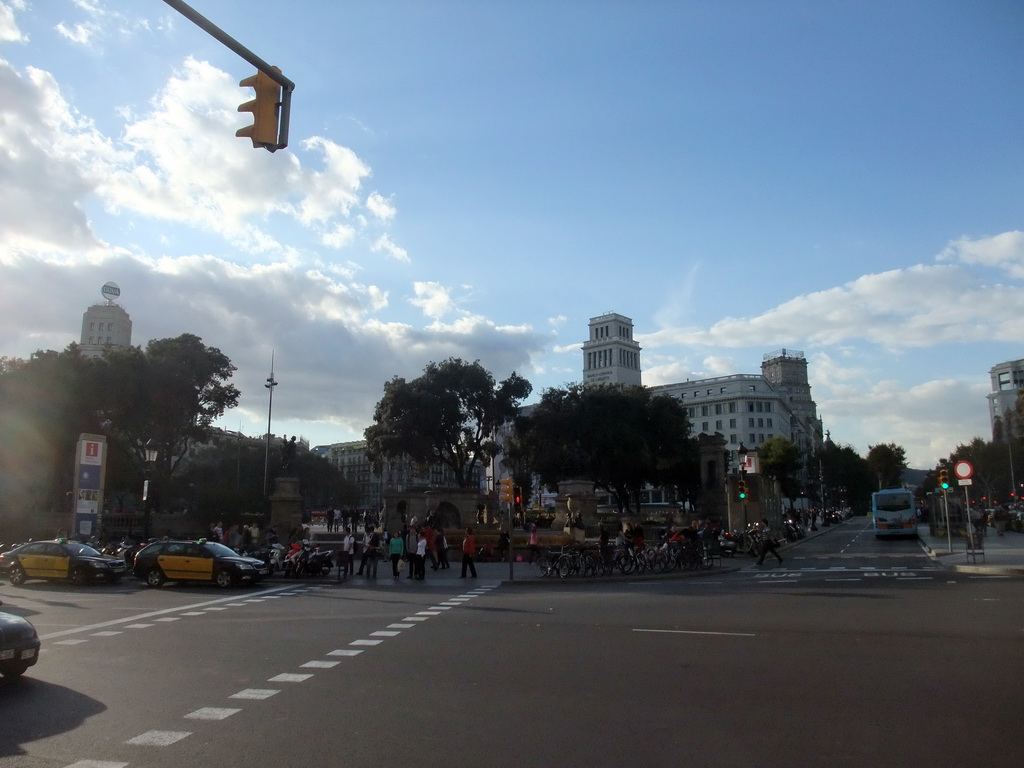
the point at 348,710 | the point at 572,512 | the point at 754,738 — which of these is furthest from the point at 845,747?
the point at 572,512

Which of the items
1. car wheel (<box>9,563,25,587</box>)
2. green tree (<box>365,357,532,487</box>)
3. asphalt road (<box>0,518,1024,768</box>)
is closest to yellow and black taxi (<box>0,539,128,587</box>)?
car wheel (<box>9,563,25,587</box>)

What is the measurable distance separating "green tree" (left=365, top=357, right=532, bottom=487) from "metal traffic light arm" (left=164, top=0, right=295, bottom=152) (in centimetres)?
5238

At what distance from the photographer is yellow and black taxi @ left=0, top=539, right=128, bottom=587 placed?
23375mm

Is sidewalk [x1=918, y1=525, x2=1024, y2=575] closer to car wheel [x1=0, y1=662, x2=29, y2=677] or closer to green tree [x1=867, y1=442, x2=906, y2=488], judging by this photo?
car wheel [x1=0, y1=662, x2=29, y2=677]

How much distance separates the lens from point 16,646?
29.5 feet

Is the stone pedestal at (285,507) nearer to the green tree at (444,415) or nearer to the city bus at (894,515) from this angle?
the green tree at (444,415)

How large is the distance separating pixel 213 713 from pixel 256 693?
33.6 inches

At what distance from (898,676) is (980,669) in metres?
1.06

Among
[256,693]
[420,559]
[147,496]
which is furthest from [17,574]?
[256,693]

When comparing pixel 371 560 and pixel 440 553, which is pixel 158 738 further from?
pixel 440 553

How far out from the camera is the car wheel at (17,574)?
927 inches

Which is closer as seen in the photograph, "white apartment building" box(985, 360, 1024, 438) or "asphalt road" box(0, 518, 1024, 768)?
"asphalt road" box(0, 518, 1024, 768)

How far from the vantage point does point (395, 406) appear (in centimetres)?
6175

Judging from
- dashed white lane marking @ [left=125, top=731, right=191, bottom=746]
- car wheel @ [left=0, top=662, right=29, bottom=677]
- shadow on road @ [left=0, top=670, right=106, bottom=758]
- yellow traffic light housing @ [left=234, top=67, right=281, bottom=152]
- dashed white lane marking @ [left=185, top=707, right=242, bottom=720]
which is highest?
yellow traffic light housing @ [left=234, top=67, right=281, bottom=152]
